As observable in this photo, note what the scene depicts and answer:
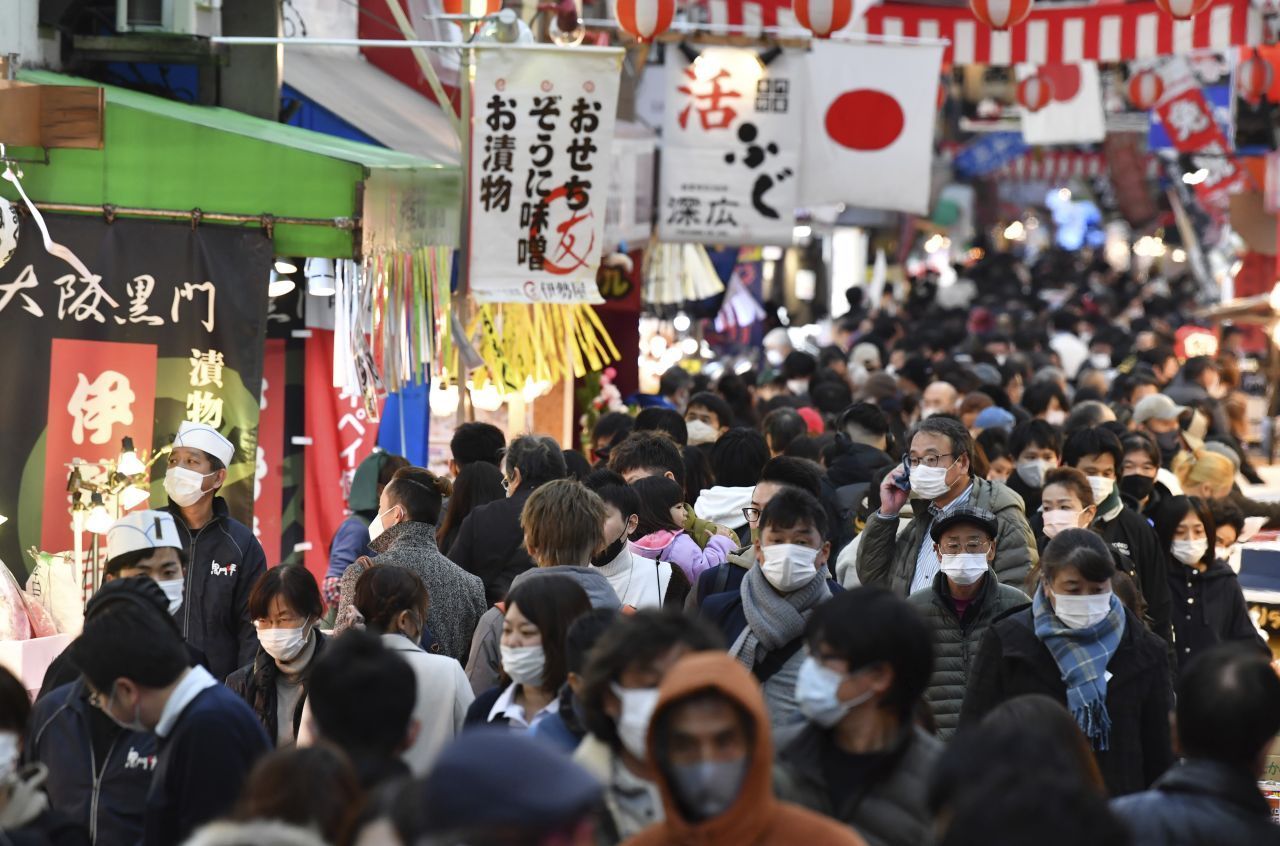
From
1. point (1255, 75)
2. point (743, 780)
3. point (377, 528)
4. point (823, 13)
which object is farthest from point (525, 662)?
point (1255, 75)

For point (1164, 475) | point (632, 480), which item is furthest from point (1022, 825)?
point (1164, 475)

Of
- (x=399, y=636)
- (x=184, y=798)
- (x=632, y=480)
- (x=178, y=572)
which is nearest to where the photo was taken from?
(x=184, y=798)

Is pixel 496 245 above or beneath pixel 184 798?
above

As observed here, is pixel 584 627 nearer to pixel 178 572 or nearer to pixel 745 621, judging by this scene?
pixel 745 621

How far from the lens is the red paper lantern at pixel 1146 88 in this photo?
83.0 ft

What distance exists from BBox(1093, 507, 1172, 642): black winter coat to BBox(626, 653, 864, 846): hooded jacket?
4.93 meters

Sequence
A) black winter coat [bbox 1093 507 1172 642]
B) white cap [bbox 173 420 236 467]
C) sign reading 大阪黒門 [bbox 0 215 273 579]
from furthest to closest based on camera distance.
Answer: sign reading 大阪黒門 [bbox 0 215 273 579] < black winter coat [bbox 1093 507 1172 642] < white cap [bbox 173 420 236 467]

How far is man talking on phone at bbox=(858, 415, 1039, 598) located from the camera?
738cm

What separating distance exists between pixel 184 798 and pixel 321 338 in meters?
6.49

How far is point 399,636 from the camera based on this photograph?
19.3 ft

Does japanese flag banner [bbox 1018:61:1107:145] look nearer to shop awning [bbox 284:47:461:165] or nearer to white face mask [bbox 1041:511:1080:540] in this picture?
shop awning [bbox 284:47:461:165]

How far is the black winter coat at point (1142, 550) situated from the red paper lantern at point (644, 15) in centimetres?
534

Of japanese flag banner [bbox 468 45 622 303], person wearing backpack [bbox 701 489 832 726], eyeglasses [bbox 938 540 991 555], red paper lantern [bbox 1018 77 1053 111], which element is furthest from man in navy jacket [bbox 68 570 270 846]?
red paper lantern [bbox 1018 77 1053 111]

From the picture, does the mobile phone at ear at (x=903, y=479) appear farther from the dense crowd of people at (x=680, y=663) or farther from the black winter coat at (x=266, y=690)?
the black winter coat at (x=266, y=690)
